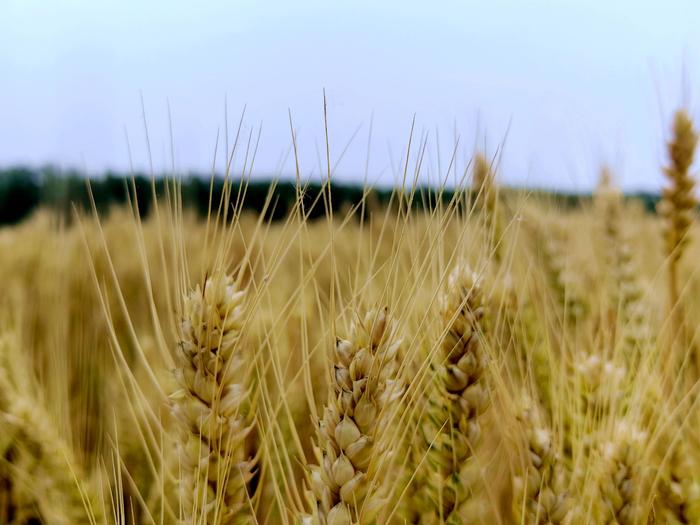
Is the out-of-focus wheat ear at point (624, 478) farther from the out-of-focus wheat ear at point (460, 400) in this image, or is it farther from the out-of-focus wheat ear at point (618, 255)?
the out-of-focus wheat ear at point (618, 255)

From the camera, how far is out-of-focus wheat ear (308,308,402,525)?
0.54m

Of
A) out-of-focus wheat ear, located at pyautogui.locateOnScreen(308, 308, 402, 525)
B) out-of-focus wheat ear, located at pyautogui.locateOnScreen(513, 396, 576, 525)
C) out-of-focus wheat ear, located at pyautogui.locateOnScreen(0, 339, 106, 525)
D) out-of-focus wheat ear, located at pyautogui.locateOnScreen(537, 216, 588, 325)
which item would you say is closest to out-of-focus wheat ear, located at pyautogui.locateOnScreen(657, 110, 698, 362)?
out-of-focus wheat ear, located at pyautogui.locateOnScreen(537, 216, 588, 325)

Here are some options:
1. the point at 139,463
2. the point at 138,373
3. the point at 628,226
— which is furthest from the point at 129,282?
the point at 628,226

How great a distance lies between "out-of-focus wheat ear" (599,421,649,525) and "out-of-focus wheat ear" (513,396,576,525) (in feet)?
0.14

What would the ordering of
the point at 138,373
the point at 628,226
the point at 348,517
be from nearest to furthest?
the point at 348,517 < the point at 138,373 < the point at 628,226

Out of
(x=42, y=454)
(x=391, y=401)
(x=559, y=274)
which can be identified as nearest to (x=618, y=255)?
(x=559, y=274)

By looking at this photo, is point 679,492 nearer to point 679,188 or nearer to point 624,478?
point 624,478

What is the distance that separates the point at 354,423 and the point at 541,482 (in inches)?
10.8

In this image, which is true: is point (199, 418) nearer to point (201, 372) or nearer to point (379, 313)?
point (201, 372)

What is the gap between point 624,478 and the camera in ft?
2.33

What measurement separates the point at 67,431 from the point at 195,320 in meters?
0.72

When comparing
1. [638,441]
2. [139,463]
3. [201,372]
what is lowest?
[139,463]

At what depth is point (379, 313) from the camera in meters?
0.56

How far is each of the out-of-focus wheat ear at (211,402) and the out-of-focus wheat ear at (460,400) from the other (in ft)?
0.79
